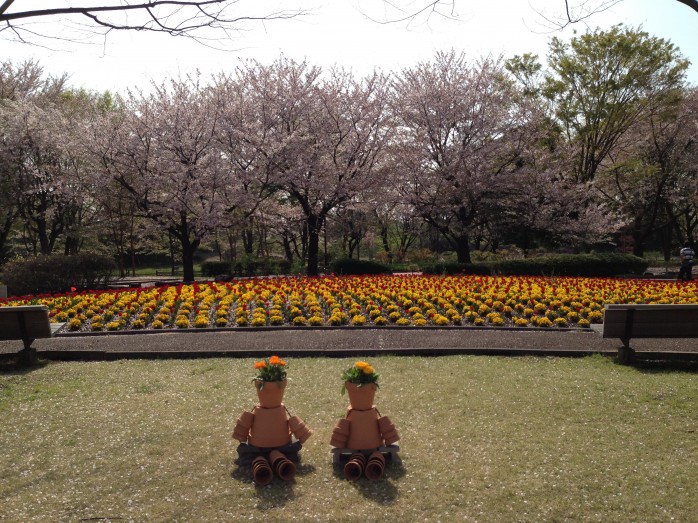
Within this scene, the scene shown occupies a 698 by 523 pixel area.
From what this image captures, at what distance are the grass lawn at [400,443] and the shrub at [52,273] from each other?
33.4ft

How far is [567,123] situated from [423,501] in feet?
91.3

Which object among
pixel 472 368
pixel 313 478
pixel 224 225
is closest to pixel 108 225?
pixel 224 225

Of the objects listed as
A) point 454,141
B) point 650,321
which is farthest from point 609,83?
point 650,321

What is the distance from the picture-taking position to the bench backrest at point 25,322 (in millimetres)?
7234

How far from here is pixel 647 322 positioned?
23.5 ft

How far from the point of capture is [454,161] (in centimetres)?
2402

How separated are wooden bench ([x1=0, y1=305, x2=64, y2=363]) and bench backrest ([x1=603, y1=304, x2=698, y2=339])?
701 centimetres

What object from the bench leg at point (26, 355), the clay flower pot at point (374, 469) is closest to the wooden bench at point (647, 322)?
the clay flower pot at point (374, 469)

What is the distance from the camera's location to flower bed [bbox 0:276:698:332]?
988cm

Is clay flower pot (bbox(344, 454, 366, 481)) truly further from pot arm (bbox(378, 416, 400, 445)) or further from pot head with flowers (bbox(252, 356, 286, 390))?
pot head with flowers (bbox(252, 356, 286, 390))

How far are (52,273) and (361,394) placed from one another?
14.6 meters

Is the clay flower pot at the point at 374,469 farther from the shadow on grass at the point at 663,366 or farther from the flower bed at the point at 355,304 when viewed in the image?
the flower bed at the point at 355,304

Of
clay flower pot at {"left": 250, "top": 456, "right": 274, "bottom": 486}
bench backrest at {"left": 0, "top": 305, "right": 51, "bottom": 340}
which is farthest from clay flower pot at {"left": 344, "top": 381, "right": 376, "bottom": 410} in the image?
bench backrest at {"left": 0, "top": 305, "right": 51, "bottom": 340}

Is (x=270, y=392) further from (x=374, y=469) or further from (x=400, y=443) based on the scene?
(x=400, y=443)
